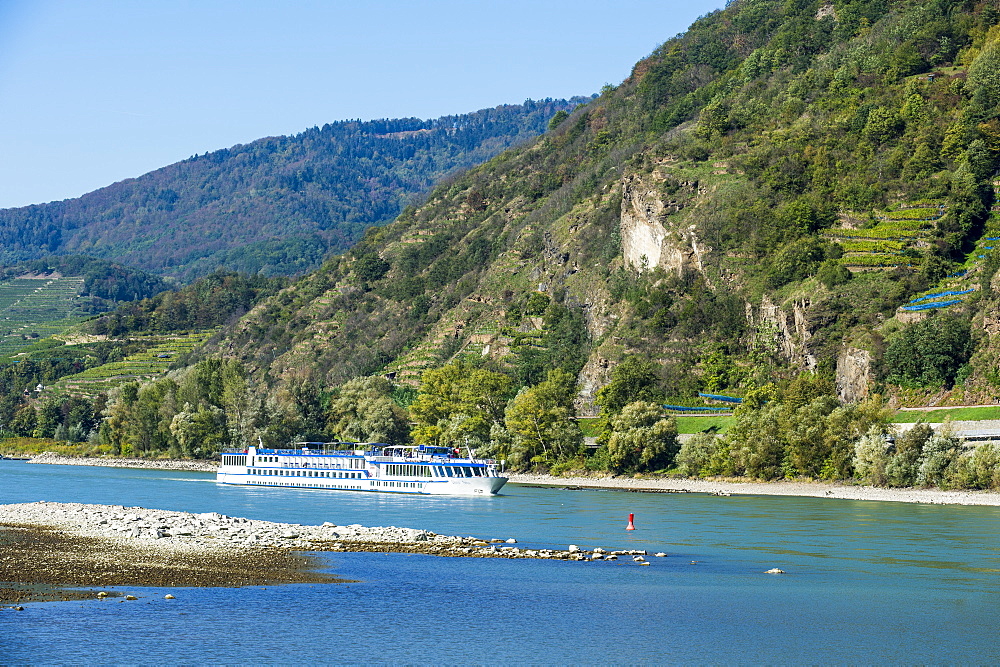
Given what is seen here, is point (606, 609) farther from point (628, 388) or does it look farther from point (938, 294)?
point (938, 294)

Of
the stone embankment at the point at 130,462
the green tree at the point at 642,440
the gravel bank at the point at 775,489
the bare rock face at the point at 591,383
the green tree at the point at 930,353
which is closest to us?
the gravel bank at the point at 775,489

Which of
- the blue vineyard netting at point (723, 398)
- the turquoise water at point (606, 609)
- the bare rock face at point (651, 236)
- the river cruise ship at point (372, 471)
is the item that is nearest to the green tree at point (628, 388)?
the blue vineyard netting at point (723, 398)

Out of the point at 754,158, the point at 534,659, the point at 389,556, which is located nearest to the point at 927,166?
the point at 754,158

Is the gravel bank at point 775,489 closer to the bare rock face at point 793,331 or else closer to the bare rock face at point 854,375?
the bare rock face at point 854,375

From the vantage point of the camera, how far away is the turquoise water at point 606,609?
105ft

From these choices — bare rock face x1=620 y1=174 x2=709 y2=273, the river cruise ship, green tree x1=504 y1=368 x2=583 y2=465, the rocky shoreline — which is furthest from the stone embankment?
the rocky shoreline

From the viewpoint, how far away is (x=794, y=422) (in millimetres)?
96875

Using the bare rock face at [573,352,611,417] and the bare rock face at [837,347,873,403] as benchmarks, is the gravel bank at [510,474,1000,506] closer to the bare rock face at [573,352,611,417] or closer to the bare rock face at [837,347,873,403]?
the bare rock face at [837,347,873,403]

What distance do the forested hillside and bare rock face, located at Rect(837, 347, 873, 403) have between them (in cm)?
23

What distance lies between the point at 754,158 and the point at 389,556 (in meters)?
108

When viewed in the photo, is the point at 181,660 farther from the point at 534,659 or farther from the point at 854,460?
the point at 854,460

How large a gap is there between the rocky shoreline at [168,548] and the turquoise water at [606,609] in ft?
6.55

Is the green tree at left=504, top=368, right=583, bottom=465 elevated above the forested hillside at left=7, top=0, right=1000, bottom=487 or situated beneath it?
situated beneath

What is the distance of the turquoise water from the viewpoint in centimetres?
3216
